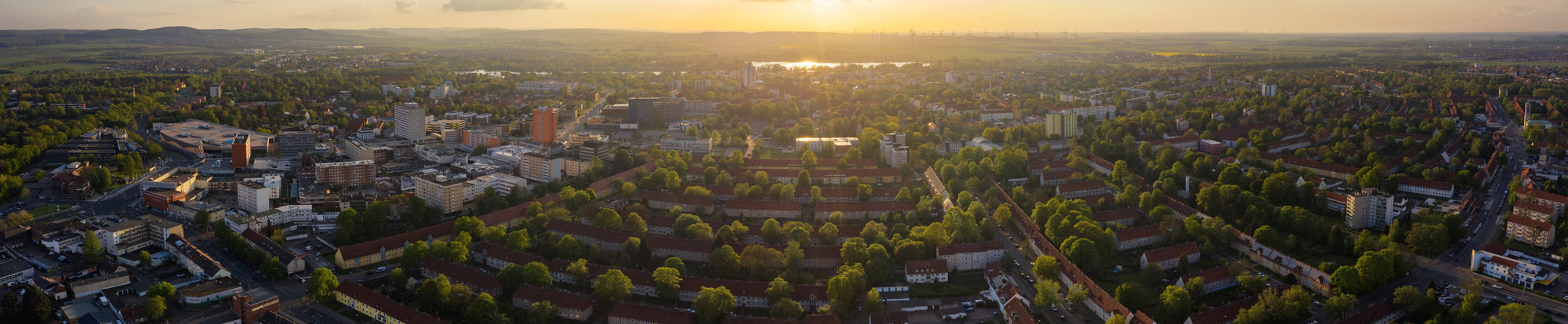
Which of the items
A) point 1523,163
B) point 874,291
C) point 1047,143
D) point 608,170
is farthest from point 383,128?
point 1523,163

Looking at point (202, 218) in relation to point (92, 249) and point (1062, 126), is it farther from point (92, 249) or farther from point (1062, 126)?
point (1062, 126)

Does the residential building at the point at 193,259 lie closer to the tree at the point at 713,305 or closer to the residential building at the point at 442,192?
the residential building at the point at 442,192

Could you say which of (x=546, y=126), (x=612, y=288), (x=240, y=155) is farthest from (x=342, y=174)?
(x=612, y=288)

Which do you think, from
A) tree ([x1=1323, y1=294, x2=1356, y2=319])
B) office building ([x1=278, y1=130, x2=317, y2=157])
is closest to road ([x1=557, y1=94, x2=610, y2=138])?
office building ([x1=278, y1=130, x2=317, y2=157])

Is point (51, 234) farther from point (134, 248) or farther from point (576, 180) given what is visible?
point (576, 180)

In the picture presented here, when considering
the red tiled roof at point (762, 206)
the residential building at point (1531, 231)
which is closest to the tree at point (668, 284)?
the red tiled roof at point (762, 206)

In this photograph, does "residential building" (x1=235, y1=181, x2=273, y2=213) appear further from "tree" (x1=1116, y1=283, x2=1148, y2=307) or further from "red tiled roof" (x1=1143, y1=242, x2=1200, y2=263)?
"red tiled roof" (x1=1143, y1=242, x2=1200, y2=263)
